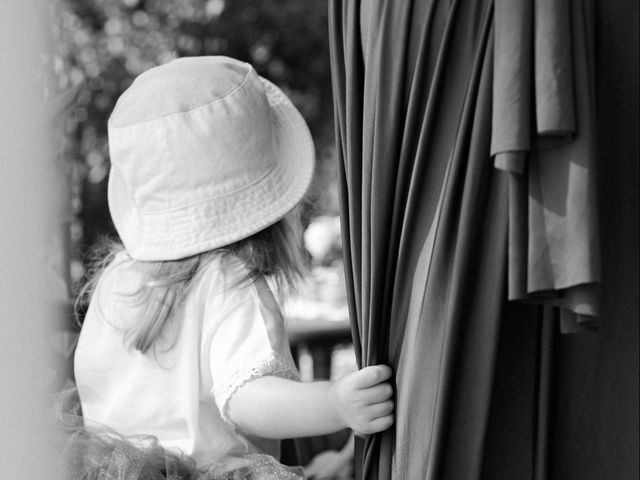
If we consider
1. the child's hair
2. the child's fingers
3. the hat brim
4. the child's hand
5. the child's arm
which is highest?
the hat brim

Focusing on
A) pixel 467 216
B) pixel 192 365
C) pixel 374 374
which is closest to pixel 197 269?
pixel 192 365

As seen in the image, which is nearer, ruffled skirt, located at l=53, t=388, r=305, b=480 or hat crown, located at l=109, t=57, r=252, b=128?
ruffled skirt, located at l=53, t=388, r=305, b=480

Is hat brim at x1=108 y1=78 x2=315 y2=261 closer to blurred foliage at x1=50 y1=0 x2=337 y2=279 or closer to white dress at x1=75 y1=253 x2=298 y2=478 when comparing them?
white dress at x1=75 y1=253 x2=298 y2=478

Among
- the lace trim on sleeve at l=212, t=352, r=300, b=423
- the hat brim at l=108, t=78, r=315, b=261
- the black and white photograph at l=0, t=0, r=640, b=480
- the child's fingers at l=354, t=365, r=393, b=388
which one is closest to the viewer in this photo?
the black and white photograph at l=0, t=0, r=640, b=480

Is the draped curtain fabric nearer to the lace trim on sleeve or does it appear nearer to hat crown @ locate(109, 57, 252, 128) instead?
the lace trim on sleeve

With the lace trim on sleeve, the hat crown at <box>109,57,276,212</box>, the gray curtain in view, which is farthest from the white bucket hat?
the gray curtain

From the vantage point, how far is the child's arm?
1.06 metres

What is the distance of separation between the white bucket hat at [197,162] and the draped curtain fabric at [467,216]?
308 mm

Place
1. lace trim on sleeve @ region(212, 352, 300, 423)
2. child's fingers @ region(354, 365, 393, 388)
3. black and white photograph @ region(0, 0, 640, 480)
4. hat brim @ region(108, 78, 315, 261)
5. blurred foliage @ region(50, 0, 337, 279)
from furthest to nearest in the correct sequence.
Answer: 1. blurred foliage @ region(50, 0, 337, 279)
2. hat brim @ region(108, 78, 315, 261)
3. lace trim on sleeve @ region(212, 352, 300, 423)
4. child's fingers @ region(354, 365, 393, 388)
5. black and white photograph @ region(0, 0, 640, 480)

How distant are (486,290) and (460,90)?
0.22 m

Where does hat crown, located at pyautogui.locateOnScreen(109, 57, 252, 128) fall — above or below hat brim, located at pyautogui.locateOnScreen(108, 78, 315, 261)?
above

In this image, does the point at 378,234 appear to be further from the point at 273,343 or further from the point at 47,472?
the point at 47,472

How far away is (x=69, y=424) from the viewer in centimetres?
131

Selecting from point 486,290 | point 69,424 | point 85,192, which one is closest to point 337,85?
point 486,290
